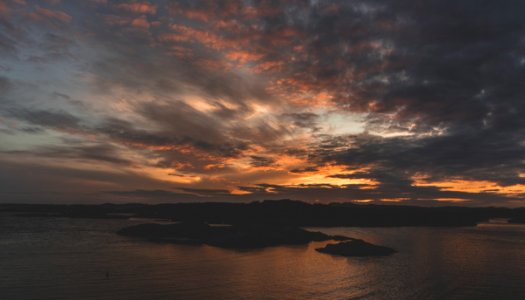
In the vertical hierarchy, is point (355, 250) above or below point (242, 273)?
above

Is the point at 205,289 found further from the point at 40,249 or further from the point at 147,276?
the point at 40,249

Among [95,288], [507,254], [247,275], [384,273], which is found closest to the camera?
[95,288]

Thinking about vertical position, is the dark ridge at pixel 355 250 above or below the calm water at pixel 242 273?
above

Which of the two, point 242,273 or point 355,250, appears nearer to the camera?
point 242,273

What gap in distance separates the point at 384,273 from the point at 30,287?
136 ft

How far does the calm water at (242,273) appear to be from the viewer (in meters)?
40.6

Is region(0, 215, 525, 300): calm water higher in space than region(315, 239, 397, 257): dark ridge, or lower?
lower

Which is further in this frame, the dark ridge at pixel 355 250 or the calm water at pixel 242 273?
the dark ridge at pixel 355 250

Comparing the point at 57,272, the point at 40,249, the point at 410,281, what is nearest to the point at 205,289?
the point at 57,272

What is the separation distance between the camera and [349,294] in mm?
41156

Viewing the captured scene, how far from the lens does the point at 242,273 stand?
51688mm

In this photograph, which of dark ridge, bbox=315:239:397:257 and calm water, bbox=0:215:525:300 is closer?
calm water, bbox=0:215:525:300

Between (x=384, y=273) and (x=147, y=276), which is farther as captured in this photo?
(x=384, y=273)

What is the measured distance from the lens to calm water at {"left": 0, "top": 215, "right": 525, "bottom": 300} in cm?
4056
